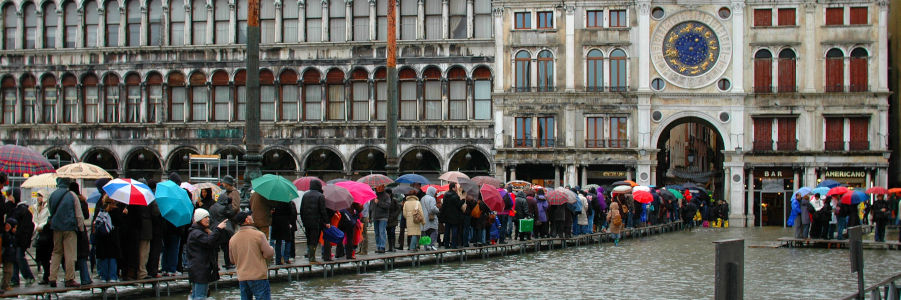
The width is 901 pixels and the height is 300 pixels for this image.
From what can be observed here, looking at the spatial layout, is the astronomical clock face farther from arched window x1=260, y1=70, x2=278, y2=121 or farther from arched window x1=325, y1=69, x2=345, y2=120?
arched window x1=260, y1=70, x2=278, y2=121

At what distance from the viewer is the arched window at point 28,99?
54000mm

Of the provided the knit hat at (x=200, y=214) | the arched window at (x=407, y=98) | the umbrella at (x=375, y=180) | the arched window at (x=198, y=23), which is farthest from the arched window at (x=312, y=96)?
the knit hat at (x=200, y=214)

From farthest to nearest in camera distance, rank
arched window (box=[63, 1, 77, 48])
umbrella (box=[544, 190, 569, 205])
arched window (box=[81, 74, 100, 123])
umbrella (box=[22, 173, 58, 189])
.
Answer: arched window (box=[63, 1, 77, 48]) → arched window (box=[81, 74, 100, 123]) → umbrella (box=[544, 190, 569, 205]) → umbrella (box=[22, 173, 58, 189])

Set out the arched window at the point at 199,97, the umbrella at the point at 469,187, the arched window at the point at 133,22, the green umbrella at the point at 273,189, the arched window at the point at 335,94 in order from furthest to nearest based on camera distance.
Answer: the arched window at the point at 133,22
the arched window at the point at 199,97
the arched window at the point at 335,94
the umbrella at the point at 469,187
the green umbrella at the point at 273,189

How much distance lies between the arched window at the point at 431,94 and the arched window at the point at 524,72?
3611 millimetres

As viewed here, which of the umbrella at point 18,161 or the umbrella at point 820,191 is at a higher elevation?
the umbrella at point 18,161

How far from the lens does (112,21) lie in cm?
5369

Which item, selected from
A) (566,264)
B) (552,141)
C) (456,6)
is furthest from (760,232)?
(566,264)

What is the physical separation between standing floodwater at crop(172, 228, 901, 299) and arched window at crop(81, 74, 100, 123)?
31.1 m

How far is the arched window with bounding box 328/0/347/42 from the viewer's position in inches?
2060

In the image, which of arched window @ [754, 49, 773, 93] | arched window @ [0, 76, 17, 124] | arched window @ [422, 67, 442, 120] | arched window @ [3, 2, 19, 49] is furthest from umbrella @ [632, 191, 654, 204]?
arched window @ [3, 2, 19, 49]

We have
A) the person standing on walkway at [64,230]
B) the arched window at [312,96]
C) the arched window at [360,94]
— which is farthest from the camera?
the arched window at [312,96]

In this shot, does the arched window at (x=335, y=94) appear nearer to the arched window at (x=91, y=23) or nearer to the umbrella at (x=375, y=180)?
the arched window at (x=91, y=23)

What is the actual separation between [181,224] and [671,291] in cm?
817
